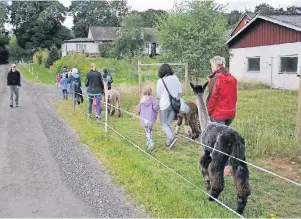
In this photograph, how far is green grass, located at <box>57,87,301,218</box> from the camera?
5.30 metres

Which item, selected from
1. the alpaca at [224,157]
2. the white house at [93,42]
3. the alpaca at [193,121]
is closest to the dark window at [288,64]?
the alpaca at [193,121]

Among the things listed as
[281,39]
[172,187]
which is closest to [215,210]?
[172,187]

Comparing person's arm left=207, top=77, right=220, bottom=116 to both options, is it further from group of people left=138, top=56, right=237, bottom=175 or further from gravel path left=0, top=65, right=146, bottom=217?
gravel path left=0, top=65, right=146, bottom=217

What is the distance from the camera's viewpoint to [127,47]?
54406 millimetres

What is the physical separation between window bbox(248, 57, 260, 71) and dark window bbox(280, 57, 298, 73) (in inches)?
104

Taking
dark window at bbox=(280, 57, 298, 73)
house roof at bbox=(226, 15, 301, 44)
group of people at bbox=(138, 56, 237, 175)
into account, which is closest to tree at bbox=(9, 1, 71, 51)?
house roof at bbox=(226, 15, 301, 44)

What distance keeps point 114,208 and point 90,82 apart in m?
7.74

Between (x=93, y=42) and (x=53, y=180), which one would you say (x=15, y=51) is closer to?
(x=93, y=42)

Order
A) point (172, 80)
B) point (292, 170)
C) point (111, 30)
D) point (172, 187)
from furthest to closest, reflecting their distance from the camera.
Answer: point (111, 30) < point (172, 80) < point (292, 170) < point (172, 187)

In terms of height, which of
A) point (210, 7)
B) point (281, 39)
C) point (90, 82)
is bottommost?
point (90, 82)

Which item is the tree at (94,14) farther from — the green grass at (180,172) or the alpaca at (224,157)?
the alpaca at (224,157)

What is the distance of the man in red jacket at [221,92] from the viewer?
6.48 m

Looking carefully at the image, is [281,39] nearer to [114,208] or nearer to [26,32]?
[114,208]

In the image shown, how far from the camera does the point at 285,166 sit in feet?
24.3
